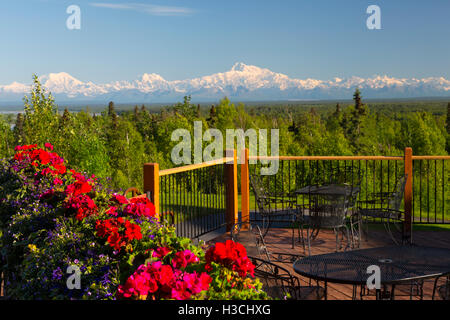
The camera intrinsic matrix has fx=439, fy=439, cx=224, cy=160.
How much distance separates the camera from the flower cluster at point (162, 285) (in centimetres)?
182

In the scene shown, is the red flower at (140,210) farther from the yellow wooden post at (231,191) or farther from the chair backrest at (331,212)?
the yellow wooden post at (231,191)

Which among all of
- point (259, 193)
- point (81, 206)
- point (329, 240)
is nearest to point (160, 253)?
point (81, 206)

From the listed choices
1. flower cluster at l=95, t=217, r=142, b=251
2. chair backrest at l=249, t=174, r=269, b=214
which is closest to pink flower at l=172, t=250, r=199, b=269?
flower cluster at l=95, t=217, r=142, b=251

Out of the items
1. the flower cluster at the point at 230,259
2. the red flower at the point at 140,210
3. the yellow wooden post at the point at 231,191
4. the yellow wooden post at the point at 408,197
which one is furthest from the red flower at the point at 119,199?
the yellow wooden post at the point at 408,197

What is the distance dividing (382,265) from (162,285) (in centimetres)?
167

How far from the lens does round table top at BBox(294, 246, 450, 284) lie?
2.68 m

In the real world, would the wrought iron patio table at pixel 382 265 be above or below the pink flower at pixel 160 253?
below

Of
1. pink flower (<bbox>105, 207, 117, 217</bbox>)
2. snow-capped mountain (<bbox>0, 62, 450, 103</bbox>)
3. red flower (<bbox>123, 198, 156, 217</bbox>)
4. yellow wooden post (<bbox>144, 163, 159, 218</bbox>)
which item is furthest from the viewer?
snow-capped mountain (<bbox>0, 62, 450, 103</bbox>)

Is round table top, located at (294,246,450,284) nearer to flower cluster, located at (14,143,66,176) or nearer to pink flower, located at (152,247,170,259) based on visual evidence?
pink flower, located at (152,247,170,259)

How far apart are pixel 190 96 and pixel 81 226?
55244mm

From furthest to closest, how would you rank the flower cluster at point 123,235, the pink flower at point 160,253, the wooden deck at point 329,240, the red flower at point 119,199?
the wooden deck at point 329,240 → the red flower at point 119,199 → the flower cluster at point 123,235 → the pink flower at point 160,253

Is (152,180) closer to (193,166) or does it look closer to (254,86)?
(193,166)
